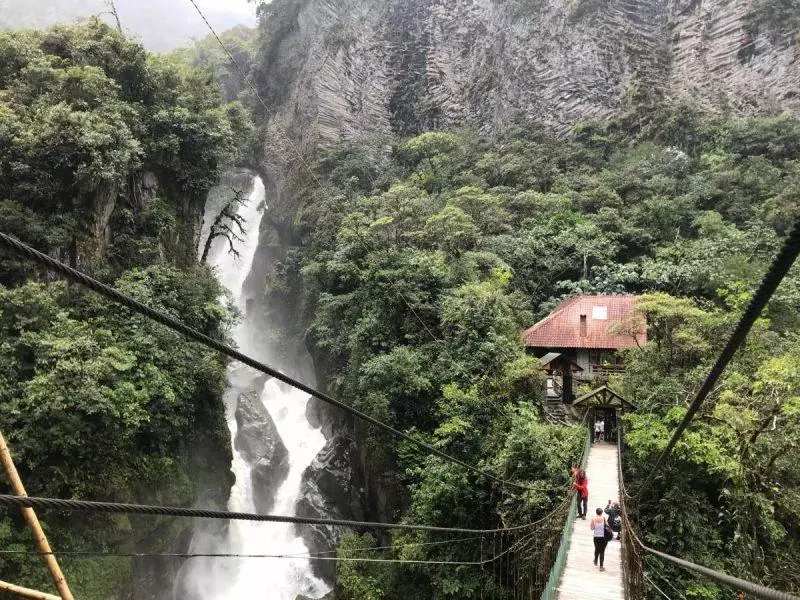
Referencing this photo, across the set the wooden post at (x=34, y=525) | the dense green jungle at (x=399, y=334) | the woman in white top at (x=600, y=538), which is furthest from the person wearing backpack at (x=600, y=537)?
the wooden post at (x=34, y=525)

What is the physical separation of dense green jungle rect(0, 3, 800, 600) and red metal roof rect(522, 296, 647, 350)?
1.16m

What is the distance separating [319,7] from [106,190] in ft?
75.9

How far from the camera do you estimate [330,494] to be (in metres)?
16.5

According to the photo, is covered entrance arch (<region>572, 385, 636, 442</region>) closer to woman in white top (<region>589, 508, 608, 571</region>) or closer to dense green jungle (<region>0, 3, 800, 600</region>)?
dense green jungle (<region>0, 3, 800, 600</region>)

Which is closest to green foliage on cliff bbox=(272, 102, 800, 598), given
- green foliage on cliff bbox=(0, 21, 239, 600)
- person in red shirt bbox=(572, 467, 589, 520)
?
person in red shirt bbox=(572, 467, 589, 520)

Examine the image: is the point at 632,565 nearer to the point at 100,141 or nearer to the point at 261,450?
the point at 100,141

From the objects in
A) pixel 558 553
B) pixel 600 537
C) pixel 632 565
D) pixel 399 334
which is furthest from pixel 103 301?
pixel 632 565

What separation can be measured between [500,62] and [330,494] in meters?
26.2

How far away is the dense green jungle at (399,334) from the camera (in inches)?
347

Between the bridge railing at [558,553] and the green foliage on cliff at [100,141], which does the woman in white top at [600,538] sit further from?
the green foliage on cliff at [100,141]

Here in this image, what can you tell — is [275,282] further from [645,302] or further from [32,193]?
[645,302]

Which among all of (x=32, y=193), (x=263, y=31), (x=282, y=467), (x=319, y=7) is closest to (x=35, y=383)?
(x=32, y=193)

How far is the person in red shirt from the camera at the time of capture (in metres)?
8.38

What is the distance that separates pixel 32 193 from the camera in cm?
1155
